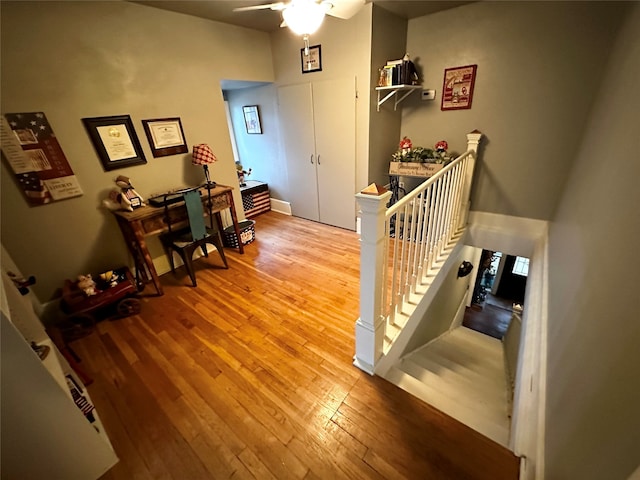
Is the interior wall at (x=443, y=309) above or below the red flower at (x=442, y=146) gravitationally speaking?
below

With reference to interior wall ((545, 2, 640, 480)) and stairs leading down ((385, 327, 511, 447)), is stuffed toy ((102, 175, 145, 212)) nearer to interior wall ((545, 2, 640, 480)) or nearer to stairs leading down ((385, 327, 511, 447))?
stairs leading down ((385, 327, 511, 447))

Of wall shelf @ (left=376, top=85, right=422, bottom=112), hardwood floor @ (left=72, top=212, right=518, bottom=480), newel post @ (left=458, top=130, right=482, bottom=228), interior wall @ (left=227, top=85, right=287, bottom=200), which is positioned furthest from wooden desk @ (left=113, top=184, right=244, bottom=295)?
newel post @ (left=458, top=130, right=482, bottom=228)

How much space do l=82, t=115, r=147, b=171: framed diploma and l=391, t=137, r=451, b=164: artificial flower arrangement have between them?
2.74 meters

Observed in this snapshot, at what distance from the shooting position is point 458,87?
266cm

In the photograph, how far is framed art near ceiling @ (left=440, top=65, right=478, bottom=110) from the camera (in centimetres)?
258

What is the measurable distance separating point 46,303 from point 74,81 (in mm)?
1822

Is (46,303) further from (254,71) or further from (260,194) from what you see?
(254,71)

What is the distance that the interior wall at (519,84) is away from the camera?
2.09m

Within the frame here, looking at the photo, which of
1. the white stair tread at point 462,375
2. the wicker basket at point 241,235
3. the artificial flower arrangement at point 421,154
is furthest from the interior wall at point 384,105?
the white stair tread at point 462,375

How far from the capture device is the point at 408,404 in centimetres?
147

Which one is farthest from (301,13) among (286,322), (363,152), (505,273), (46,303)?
Result: (505,273)

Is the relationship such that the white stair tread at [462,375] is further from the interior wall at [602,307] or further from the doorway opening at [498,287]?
the doorway opening at [498,287]

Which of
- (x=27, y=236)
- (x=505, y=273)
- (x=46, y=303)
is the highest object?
(x=27, y=236)

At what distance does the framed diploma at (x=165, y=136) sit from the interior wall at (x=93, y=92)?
53mm
